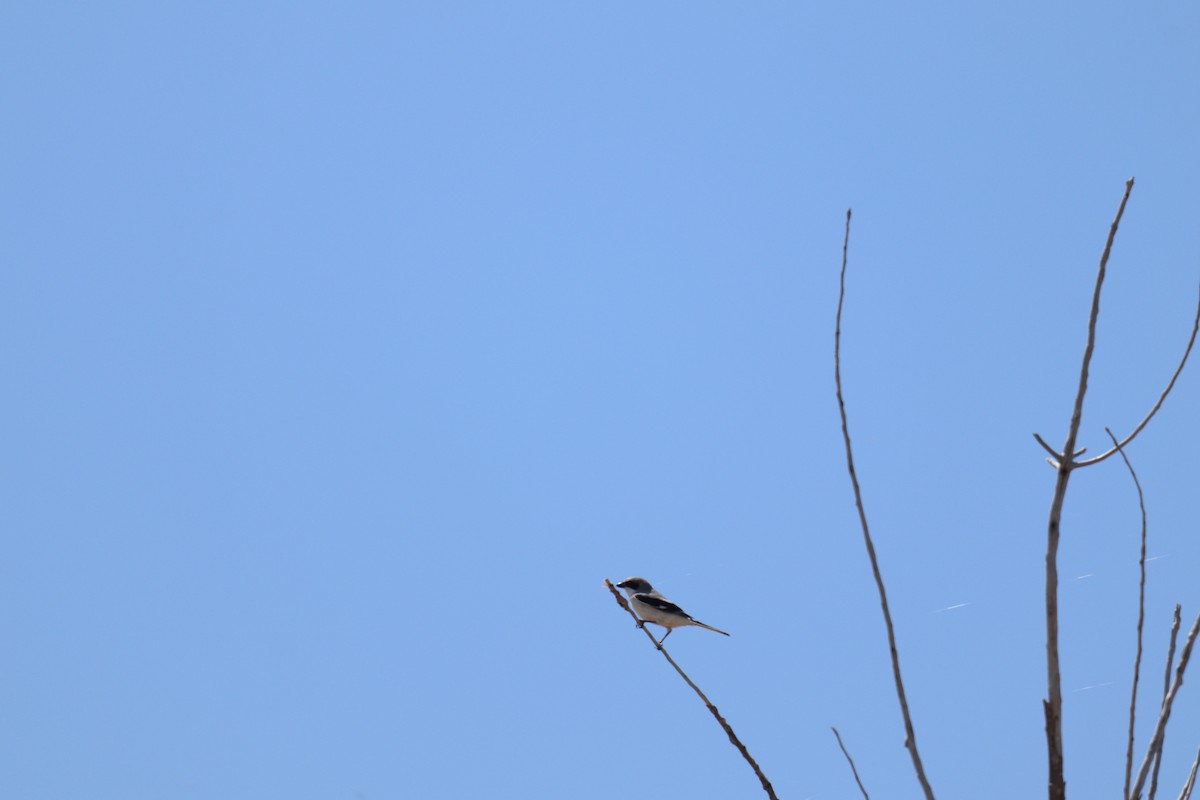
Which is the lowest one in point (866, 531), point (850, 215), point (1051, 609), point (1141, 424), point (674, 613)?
point (1051, 609)

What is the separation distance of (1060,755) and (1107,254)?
0.76 metres

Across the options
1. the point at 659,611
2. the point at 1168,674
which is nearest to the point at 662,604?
the point at 659,611

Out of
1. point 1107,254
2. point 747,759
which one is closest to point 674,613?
point 747,759

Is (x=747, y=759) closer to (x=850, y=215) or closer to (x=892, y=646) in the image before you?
(x=892, y=646)

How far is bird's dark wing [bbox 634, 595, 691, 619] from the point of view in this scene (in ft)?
26.7

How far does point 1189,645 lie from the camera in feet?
6.39

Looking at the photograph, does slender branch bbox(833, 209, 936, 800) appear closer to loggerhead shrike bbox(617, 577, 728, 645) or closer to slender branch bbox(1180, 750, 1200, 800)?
slender branch bbox(1180, 750, 1200, 800)

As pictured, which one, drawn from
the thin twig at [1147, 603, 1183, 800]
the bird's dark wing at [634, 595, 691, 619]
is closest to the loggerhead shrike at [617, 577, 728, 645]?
the bird's dark wing at [634, 595, 691, 619]

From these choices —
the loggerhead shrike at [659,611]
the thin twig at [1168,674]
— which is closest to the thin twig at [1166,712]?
the thin twig at [1168,674]

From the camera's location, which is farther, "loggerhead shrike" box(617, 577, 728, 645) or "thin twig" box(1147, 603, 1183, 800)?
"loggerhead shrike" box(617, 577, 728, 645)

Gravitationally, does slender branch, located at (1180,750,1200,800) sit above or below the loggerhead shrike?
below

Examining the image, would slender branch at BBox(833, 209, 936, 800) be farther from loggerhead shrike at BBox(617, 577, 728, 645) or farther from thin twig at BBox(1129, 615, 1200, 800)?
loggerhead shrike at BBox(617, 577, 728, 645)

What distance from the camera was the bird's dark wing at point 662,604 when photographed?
813 centimetres

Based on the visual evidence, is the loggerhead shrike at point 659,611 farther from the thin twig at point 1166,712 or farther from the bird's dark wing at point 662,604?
the thin twig at point 1166,712
